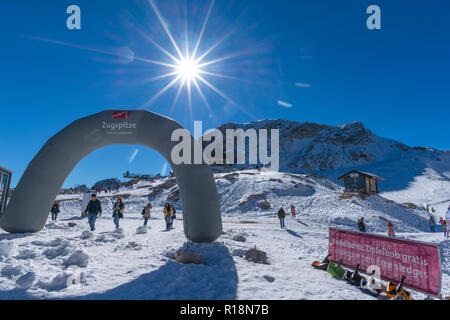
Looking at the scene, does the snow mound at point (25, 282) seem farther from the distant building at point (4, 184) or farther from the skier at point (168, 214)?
the distant building at point (4, 184)

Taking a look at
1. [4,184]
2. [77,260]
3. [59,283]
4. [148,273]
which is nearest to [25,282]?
[59,283]

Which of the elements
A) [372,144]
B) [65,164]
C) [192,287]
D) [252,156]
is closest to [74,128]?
[65,164]

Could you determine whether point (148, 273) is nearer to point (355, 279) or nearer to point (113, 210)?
point (355, 279)

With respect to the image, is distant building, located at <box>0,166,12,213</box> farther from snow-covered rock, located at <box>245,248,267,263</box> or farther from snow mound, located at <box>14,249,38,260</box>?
snow-covered rock, located at <box>245,248,267,263</box>

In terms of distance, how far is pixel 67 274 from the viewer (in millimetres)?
4430

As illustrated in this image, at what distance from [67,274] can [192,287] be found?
2503 mm

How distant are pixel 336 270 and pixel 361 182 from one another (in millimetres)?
32693

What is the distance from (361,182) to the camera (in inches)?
1318

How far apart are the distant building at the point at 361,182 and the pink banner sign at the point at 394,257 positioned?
103 ft

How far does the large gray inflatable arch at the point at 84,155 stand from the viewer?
840cm

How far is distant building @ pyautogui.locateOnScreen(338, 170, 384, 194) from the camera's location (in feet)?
109

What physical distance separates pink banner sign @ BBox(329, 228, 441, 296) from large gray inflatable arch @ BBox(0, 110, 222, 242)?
13.9ft
